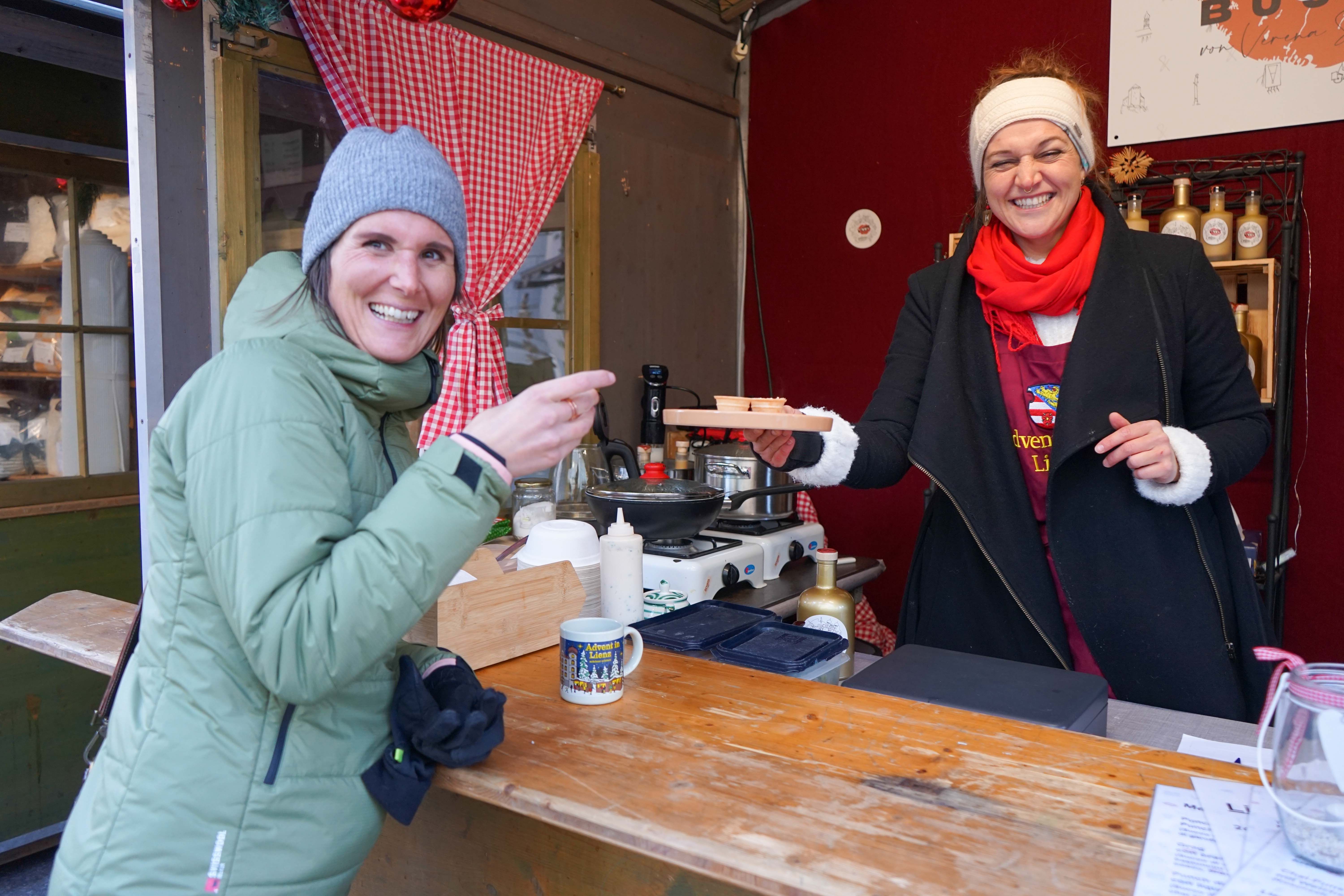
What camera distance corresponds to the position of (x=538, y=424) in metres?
0.93

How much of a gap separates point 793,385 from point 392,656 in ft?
12.2

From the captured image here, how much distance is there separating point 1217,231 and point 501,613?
280 centimetres

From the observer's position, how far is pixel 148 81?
2.37 metres

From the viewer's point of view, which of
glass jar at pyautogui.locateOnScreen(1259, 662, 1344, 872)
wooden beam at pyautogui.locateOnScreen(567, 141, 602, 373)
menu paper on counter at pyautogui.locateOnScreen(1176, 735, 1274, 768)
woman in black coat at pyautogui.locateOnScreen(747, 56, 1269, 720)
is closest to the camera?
glass jar at pyautogui.locateOnScreen(1259, 662, 1344, 872)

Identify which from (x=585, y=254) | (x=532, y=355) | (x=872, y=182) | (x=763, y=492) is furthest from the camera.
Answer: (x=872, y=182)

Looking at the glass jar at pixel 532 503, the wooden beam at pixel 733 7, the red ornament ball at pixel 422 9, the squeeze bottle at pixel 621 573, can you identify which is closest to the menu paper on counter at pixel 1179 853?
the squeeze bottle at pixel 621 573

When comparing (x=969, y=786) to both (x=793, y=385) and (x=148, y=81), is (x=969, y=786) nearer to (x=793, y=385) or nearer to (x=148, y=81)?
(x=148, y=81)

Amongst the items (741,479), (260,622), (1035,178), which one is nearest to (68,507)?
(741,479)

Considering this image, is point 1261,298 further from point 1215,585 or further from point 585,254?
point 585,254

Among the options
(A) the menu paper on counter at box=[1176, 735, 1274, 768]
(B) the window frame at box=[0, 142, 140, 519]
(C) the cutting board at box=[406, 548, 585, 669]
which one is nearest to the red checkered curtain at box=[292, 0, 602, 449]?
(B) the window frame at box=[0, 142, 140, 519]

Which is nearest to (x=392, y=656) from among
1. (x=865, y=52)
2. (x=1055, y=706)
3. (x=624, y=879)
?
(x=624, y=879)

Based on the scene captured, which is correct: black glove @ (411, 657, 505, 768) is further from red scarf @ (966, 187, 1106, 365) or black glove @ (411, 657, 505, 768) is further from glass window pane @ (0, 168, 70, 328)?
glass window pane @ (0, 168, 70, 328)

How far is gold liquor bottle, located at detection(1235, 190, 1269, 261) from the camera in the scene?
9.99 ft

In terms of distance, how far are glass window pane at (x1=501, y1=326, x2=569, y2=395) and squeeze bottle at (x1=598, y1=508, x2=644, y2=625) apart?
1983 millimetres
